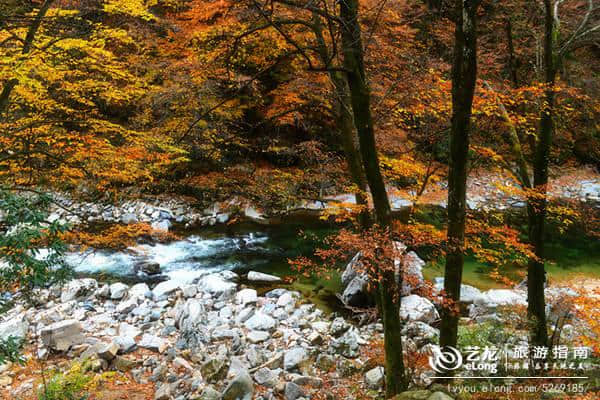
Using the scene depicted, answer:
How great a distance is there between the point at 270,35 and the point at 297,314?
6710 millimetres

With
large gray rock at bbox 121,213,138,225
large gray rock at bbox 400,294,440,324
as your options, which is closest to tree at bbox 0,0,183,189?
large gray rock at bbox 121,213,138,225

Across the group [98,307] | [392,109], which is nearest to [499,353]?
[392,109]

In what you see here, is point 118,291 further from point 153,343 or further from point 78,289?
point 153,343

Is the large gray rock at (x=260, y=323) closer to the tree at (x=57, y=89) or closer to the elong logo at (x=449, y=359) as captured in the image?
the elong logo at (x=449, y=359)

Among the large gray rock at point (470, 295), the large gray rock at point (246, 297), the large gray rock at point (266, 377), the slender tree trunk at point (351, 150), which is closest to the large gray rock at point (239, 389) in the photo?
the large gray rock at point (266, 377)

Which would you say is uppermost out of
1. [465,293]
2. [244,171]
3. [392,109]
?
[392,109]

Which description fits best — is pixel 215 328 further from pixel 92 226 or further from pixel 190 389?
pixel 92 226

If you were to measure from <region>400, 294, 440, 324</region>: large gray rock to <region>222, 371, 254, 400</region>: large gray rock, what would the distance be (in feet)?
12.5

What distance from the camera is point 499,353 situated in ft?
16.0

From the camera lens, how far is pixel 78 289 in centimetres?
827

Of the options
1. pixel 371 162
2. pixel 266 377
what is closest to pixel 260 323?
pixel 266 377

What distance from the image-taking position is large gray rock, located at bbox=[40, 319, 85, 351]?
596cm

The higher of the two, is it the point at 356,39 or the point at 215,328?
the point at 356,39

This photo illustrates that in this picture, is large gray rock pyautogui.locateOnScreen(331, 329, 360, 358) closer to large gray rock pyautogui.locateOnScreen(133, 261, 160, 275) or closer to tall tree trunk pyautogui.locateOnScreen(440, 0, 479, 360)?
tall tree trunk pyautogui.locateOnScreen(440, 0, 479, 360)
